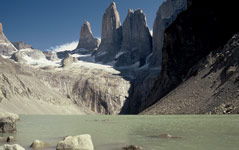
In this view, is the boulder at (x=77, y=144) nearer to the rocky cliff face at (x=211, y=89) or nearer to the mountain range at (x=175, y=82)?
the mountain range at (x=175, y=82)

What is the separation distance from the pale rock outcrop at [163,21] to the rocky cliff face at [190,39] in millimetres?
102207

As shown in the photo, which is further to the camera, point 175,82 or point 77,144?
point 175,82

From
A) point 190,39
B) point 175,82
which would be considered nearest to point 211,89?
point 175,82

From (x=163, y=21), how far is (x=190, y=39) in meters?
120

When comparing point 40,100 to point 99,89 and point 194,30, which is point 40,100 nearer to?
→ point 99,89

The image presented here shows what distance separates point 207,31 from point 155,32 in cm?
12695

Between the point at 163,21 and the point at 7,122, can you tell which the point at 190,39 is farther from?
the point at 163,21

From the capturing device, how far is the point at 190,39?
7625 centimetres

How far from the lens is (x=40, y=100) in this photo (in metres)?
129

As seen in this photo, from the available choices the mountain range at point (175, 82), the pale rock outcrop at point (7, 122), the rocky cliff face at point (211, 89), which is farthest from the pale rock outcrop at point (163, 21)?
the pale rock outcrop at point (7, 122)

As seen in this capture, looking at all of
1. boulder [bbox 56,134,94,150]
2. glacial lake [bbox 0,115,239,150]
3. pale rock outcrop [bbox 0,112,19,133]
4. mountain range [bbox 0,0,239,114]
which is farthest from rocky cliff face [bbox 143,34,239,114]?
boulder [bbox 56,134,94,150]

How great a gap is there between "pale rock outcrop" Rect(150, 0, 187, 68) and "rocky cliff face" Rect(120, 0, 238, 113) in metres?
102

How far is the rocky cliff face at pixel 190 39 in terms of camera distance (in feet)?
235

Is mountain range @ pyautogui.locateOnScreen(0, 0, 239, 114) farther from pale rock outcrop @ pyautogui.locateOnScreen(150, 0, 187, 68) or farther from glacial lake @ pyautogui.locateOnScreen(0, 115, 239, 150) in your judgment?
pale rock outcrop @ pyautogui.locateOnScreen(150, 0, 187, 68)
